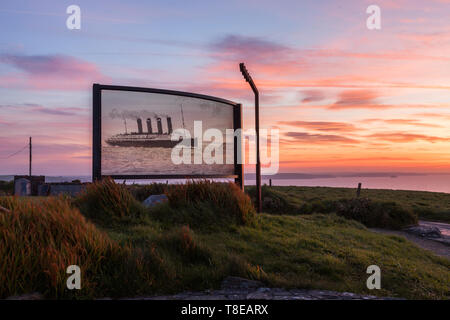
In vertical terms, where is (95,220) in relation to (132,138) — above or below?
below

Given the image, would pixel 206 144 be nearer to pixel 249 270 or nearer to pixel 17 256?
pixel 249 270

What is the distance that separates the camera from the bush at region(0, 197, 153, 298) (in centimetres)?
448

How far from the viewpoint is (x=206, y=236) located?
24.0ft

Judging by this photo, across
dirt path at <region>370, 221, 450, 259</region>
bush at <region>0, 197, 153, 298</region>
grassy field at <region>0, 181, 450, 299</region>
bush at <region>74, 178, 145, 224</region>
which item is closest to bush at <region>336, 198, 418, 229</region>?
dirt path at <region>370, 221, 450, 259</region>

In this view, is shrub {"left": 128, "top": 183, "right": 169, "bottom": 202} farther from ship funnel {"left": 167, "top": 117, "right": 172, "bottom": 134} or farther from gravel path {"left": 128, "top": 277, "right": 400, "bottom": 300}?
gravel path {"left": 128, "top": 277, "right": 400, "bottom": 300}

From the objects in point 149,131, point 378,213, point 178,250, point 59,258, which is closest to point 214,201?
point 178,250

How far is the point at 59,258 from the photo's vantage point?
182 inches

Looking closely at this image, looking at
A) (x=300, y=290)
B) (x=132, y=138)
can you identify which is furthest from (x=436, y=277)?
(x=132, y=138)

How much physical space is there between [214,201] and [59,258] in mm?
4542

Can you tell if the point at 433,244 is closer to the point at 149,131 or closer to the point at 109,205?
the point at 149,131

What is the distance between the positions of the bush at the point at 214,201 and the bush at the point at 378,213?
30.8 feet

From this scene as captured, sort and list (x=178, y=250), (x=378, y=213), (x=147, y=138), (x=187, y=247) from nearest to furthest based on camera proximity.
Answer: (x=187, y=247) < (x=178, y=250) < (x=147, y=138) < (x=378, y=213)

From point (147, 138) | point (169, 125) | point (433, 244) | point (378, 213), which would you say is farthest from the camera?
point (378, 213)
